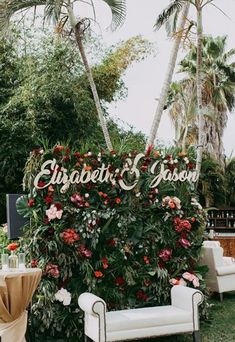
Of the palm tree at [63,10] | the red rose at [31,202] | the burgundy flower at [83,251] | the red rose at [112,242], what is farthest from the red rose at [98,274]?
the palm tree at [63,10]

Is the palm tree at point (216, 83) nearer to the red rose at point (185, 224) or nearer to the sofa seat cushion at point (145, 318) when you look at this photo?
the red rose at point (185, 224)

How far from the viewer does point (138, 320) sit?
477 cm

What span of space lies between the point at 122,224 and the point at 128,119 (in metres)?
9.82

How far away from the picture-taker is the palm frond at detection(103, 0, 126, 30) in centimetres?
945

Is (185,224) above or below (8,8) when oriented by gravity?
below

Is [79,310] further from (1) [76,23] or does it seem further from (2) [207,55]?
(2) [207,55]

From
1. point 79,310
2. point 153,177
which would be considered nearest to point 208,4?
point 153,177

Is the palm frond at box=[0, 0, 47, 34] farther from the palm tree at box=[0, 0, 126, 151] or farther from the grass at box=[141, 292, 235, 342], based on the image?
the grass at box=[141, 292, 235, 342]

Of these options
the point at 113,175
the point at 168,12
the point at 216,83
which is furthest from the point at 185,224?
the point at 216,83

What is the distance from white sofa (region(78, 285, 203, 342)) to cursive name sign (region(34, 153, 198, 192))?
3.94ft

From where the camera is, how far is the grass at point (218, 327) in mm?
5742

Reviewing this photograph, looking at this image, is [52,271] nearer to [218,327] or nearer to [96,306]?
[96,306]

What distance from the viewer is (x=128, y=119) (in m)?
15.4

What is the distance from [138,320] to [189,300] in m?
0.58
